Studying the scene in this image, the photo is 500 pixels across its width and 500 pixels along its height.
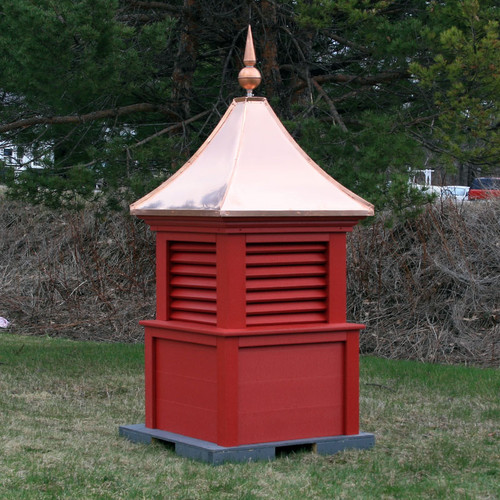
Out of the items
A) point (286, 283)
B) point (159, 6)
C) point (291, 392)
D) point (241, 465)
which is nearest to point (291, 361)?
point (291, 392)

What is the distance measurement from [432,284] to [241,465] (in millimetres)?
6819

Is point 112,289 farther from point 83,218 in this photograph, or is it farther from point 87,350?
point 87,350

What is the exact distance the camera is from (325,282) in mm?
5828

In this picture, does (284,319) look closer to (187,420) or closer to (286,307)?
(286,307)

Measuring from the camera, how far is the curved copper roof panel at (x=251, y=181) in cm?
548

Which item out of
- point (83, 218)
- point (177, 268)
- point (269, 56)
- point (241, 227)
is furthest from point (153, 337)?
point (83, 218)

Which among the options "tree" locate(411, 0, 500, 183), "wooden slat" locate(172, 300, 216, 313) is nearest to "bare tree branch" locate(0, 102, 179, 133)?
"tree" locate(411, 0, 500, 183)

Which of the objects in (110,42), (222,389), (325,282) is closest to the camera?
(222,389)

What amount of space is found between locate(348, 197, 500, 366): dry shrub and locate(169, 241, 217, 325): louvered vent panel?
5475 mm

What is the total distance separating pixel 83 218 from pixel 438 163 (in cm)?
669

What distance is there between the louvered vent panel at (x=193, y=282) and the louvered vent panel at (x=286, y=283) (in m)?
0.24

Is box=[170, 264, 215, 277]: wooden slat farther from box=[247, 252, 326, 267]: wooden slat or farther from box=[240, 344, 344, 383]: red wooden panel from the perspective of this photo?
box=[240, 344, 344, 383]: red wooden panel

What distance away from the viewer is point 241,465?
5293 millimetres

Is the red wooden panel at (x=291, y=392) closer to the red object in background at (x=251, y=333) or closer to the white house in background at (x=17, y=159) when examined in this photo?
the red object in background at (x=251, y=333)
